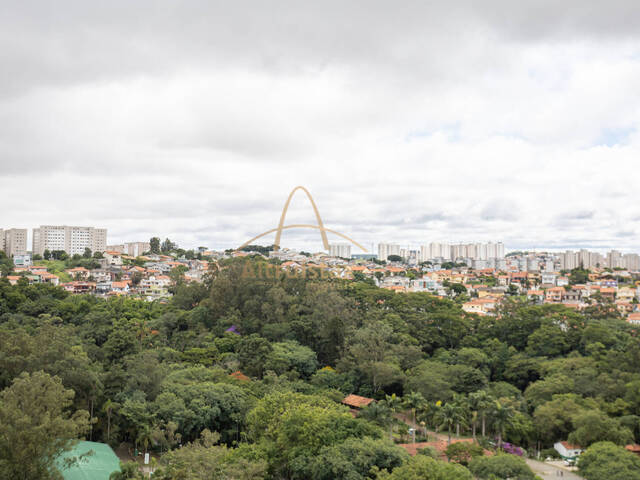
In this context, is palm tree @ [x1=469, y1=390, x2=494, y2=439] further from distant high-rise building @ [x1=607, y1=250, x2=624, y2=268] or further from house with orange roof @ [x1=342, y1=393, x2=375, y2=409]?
distant high-rise building @ [x1=607, y1=250, x2=624, y2=268]

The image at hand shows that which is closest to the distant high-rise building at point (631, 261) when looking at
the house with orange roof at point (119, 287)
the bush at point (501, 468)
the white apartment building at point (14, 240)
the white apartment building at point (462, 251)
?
the white apartment building at point (462, 251)

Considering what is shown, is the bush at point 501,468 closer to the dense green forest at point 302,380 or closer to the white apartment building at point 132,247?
the dense green forest at point 302,380

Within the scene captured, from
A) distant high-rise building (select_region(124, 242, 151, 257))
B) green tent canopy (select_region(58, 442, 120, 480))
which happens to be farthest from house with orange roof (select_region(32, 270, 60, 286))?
distant high-rise building (select_region(124, 242, 151, 257))

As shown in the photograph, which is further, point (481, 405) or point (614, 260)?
point (614, 260)

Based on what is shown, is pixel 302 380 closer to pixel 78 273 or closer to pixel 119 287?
pixel 119 287

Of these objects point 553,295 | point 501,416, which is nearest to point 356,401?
point 501,416

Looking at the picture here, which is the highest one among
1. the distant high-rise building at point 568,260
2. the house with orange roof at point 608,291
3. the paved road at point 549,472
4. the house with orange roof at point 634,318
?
the distant high-rise building at point 568,260
